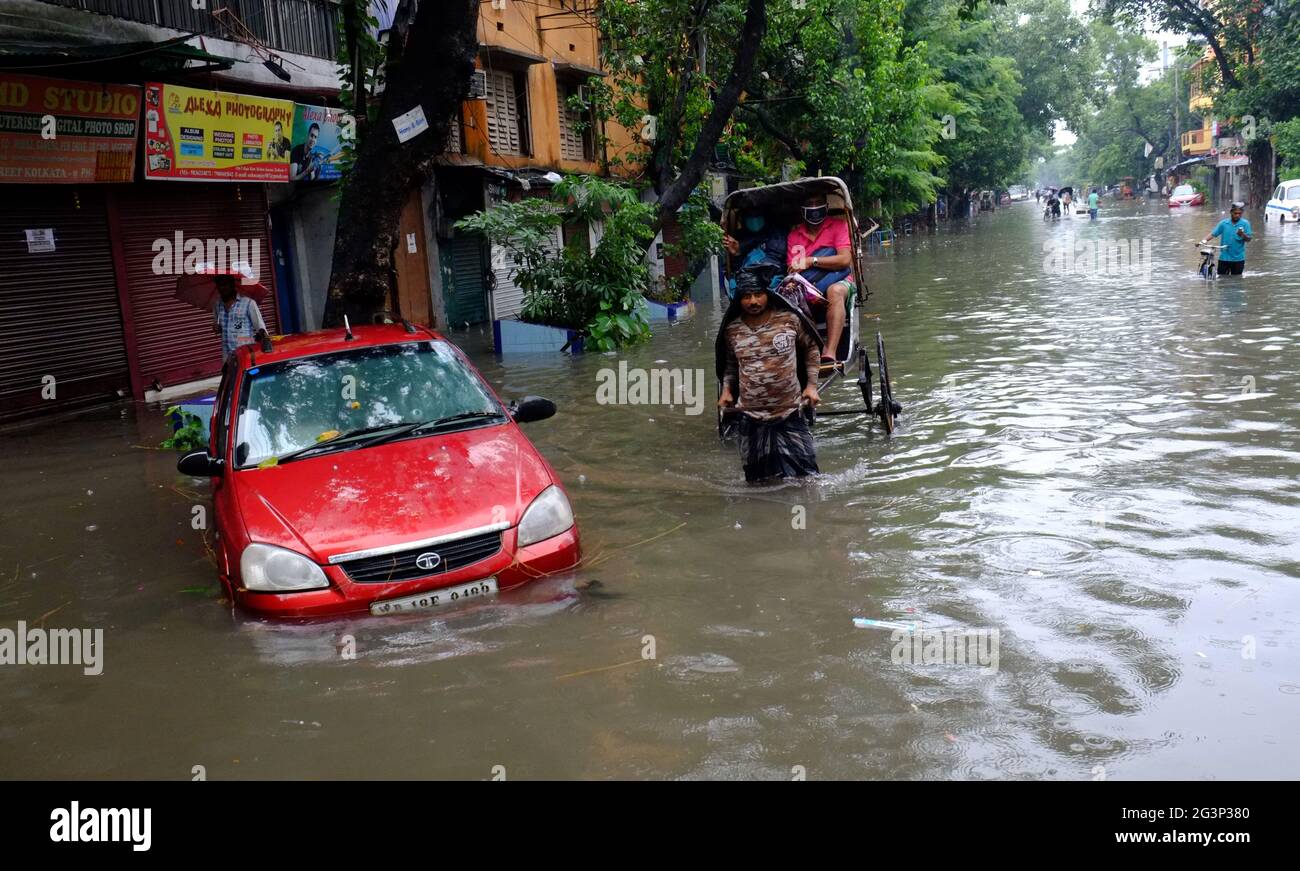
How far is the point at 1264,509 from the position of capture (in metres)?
6.89

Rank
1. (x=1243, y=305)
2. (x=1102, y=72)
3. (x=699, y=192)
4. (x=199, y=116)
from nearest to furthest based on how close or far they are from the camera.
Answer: (x=199, y=116) → (x=1243, y=305) → (x=699, y=192) → (x=1102, y=72)

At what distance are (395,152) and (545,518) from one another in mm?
5215

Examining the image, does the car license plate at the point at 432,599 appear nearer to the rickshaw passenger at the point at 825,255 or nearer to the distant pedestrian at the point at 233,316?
the rickshaw passenger at the point at 825,255

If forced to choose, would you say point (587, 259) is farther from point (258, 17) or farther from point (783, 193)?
point (783, 193)

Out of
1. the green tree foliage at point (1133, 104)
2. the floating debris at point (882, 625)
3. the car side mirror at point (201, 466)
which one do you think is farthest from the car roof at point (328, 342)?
the green tree foliage at point (1133, 104)

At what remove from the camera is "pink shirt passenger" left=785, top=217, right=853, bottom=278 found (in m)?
10.8

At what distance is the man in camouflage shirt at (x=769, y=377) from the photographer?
26.1 ft

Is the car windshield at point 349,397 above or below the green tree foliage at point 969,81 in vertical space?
below

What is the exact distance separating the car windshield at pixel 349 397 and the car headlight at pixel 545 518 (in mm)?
838

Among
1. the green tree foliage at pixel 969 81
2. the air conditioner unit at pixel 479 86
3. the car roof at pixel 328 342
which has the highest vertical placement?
the green tree foliage at pixel 969 81

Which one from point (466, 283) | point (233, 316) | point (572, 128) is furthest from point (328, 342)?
point (572, 128)
